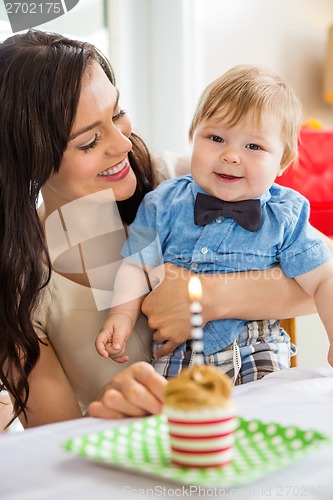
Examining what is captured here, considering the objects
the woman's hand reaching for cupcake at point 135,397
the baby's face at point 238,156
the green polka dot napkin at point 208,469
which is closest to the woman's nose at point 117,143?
the baby's face at point 238,156

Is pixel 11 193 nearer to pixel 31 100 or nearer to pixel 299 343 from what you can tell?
pixel 31 100

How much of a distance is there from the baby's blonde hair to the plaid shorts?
0.42m

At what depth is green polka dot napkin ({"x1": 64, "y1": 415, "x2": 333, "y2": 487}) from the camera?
0.68m

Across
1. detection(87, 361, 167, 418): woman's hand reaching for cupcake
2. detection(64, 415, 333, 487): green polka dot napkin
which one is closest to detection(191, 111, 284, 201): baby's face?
detection(87, 361, 167, 418): woman's hand reaching for cupcake

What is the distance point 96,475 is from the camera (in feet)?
2.41

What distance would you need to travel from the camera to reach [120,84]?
3.45m

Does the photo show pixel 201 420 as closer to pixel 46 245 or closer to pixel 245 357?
pixel 245 357

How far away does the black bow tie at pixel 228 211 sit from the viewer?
63.9 inches

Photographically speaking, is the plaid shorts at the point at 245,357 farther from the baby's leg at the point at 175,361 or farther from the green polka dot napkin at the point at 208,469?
the green polka dot napkin at the point at 208,469

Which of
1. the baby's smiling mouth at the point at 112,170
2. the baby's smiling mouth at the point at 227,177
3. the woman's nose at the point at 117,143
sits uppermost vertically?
the woman's nose at the point at 117,143

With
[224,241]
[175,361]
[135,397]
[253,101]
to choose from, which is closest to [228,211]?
[224,241]

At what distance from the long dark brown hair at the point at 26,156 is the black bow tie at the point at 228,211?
0.33m

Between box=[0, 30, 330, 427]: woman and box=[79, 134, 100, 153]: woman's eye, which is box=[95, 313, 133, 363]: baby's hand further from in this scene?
box=[79, 134, 100, 153]: woman's eye

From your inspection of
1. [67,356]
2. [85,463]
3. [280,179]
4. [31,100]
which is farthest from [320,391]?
[280,179]
